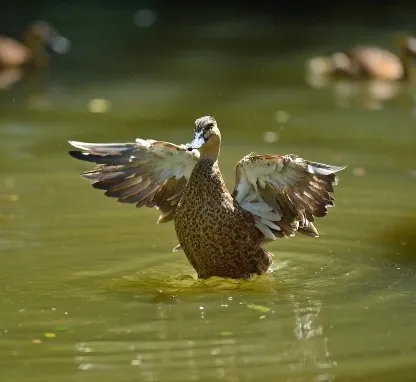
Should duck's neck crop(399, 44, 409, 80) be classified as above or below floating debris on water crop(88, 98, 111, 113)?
above

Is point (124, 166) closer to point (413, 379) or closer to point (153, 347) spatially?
point (153, 347)

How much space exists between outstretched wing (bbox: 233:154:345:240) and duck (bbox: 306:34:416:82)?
10.1 m

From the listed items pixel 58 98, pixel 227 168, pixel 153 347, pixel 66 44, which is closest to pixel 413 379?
pixel 153 347

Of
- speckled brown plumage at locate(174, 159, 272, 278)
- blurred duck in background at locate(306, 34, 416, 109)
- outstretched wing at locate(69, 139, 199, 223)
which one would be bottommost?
speckled brown plumage at locate(174, 159, 272, 278)

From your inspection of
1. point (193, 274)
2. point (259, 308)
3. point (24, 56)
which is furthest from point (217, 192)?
point (24, 56)

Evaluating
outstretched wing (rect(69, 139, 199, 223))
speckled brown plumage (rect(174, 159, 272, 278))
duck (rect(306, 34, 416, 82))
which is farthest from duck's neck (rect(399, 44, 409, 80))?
speckled brown plumage (rect(174, 159, 272, 278))

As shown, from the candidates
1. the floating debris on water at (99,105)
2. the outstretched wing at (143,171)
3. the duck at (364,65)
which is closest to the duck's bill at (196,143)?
the outstretched wing at (143,171)

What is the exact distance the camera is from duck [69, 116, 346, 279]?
25.7 feet

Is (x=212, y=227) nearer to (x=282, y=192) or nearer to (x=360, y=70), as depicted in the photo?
(x=282, y=192)

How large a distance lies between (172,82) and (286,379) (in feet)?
38.6

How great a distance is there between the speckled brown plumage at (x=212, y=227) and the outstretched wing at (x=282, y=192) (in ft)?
0.38

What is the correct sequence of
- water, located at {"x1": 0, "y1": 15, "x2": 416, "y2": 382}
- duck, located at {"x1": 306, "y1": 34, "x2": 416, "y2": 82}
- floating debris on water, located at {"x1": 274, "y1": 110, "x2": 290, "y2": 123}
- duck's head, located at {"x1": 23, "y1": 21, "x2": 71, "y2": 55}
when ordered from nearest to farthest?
water, located at {"x1": 0, "y1": 15, "x2": 416, "y2": 382} < floating debris on water, located at {"x1": 274, "y1": 110, "x2": 290, "y2": 123} < duck, located at {"x1": 306, "y1": 34, "x2": 416, "y2": 82} < duck's head, located at {"x1": 23, "y1": 21, "x2": 71, "y2": 55}

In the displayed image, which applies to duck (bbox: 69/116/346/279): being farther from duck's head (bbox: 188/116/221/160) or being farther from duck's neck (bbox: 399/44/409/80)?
duck's neck (bbox: 399/44/409/80)

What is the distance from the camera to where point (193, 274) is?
838 cm
